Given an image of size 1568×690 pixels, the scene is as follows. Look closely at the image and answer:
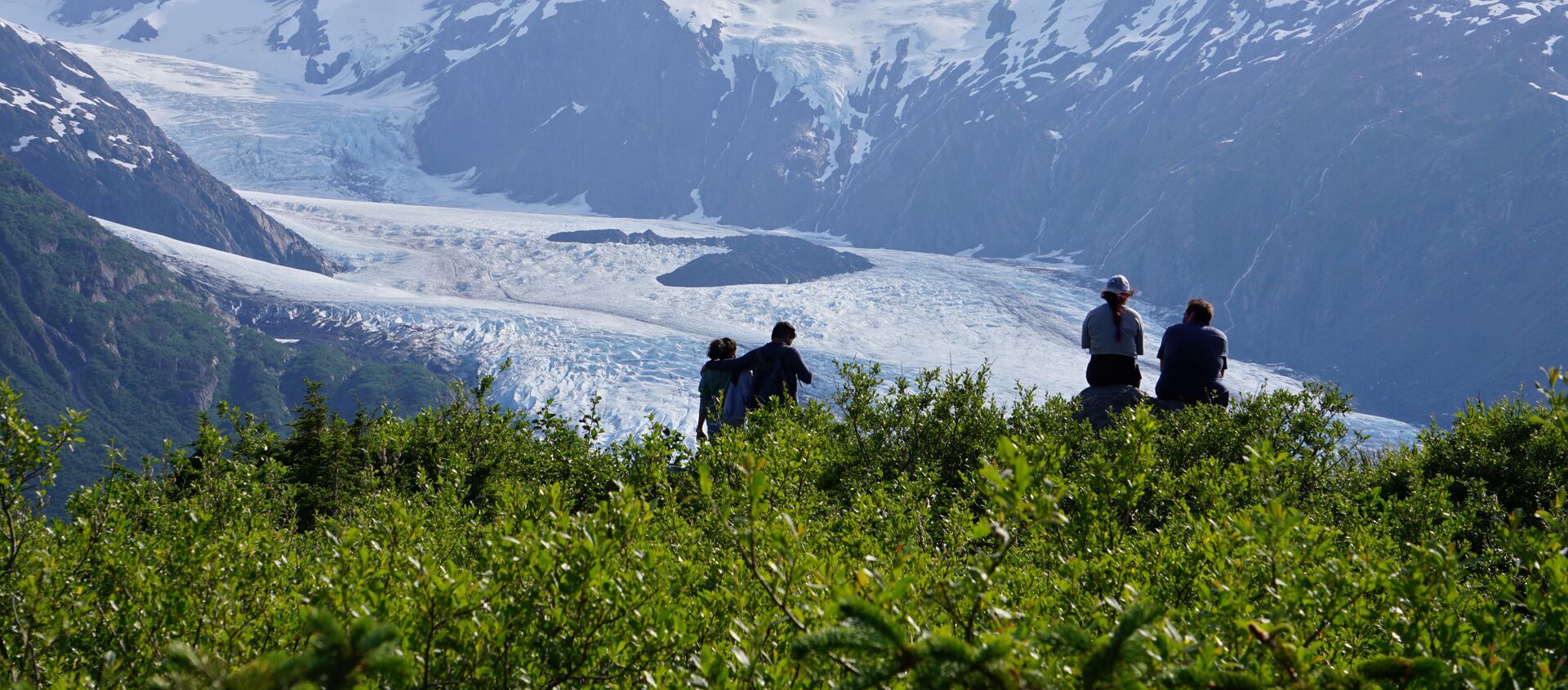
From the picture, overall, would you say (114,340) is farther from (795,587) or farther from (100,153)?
(795,587)

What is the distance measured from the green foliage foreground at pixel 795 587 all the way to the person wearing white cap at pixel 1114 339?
3256 millimetres

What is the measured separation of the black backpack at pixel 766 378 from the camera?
9.31 meters

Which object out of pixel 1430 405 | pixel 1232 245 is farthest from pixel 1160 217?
pixel 1430 405

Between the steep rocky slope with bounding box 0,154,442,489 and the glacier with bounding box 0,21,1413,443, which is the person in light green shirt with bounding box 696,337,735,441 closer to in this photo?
the glacier with bounding box 0,21,1413,443

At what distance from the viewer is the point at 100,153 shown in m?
130

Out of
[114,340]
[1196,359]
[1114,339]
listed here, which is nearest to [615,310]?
[1114,339]

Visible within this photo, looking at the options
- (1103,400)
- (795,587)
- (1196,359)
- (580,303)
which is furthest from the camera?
(580,303)

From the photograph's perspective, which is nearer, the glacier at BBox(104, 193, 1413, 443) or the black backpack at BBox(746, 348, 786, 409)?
the black backpack at BBox(746, 348, 786, 409)

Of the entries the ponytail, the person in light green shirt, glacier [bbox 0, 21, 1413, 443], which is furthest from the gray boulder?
glacier [bbox 0, 21, 1413, 443]

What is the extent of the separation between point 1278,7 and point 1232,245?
109 feet

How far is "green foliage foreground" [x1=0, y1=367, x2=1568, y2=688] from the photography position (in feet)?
5.63

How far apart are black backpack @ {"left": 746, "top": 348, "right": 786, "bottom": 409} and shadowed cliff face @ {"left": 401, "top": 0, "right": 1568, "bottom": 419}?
85597mm

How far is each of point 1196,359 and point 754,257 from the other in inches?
3403

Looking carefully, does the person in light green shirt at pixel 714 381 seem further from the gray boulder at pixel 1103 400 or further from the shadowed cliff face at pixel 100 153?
the shadowed cliff face at pixel 100 153
